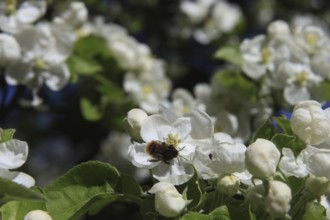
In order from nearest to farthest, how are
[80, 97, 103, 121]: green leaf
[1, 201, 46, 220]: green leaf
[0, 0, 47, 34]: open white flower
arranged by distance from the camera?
[1, 201, 46, 220]: green leaf
[0, 0, 47, 34]: open white flower
[80, 97, 103, 121]: green leaf

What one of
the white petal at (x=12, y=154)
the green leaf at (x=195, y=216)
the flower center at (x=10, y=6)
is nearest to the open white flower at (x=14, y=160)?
the white petal at (x=12, y=154)

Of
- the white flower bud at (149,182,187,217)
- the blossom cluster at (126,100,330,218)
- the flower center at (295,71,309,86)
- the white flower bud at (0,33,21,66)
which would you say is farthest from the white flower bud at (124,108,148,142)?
the flower center at (295,71,309,86)

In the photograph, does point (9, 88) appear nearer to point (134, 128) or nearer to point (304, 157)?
point (134, 128)

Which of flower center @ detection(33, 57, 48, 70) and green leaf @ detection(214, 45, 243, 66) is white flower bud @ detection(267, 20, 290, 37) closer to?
green leaf @ detection(214, 45, 243, 66)

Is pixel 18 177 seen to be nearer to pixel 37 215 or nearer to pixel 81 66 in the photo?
pixel 37 215

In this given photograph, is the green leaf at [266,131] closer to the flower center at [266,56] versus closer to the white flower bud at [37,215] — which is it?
the white flower bud at [37,215]

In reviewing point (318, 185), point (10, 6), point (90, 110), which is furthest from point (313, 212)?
point (90, 110)

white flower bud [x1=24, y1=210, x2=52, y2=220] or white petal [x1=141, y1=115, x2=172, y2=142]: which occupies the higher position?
white petal [x1=141, y1=115, x2=172, y2=142]
